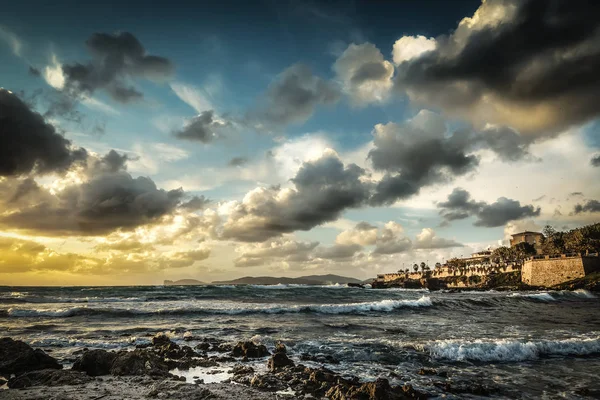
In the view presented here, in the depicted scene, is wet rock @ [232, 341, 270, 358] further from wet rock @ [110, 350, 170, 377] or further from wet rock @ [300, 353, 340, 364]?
wet rock @ [110, 350, 170, 377]

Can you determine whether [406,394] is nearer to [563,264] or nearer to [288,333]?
[288,333]

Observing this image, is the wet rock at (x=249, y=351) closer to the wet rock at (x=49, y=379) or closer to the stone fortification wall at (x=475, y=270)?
the wet rock at (x=49, y=379)

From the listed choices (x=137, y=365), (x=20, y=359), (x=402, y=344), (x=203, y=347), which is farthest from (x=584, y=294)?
(x=20, y=359)

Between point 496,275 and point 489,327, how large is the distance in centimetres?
11984

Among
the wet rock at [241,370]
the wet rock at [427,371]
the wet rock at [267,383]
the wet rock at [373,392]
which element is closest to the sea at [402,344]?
the wet rock at [427,371]

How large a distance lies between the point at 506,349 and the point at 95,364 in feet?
66.1

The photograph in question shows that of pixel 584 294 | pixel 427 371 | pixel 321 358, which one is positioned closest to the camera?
pixel 427 371

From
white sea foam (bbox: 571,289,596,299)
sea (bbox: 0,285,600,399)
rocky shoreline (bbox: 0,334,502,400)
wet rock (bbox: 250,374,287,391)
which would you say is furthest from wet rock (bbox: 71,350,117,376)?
white sea foam (bbox: 571,289,596,299)

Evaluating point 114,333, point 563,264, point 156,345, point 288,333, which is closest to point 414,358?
point 288,333

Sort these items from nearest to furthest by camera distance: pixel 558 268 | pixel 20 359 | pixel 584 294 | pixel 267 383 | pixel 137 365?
pixel 267 383 → pixel 137 365 → pixel 20 359 → pixel 584 294 → pixel 558 268

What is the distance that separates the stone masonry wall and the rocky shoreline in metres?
104

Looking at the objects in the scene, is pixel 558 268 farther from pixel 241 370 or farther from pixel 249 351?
pixel 241 370

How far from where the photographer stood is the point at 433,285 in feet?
484

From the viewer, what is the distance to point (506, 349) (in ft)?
55.6
